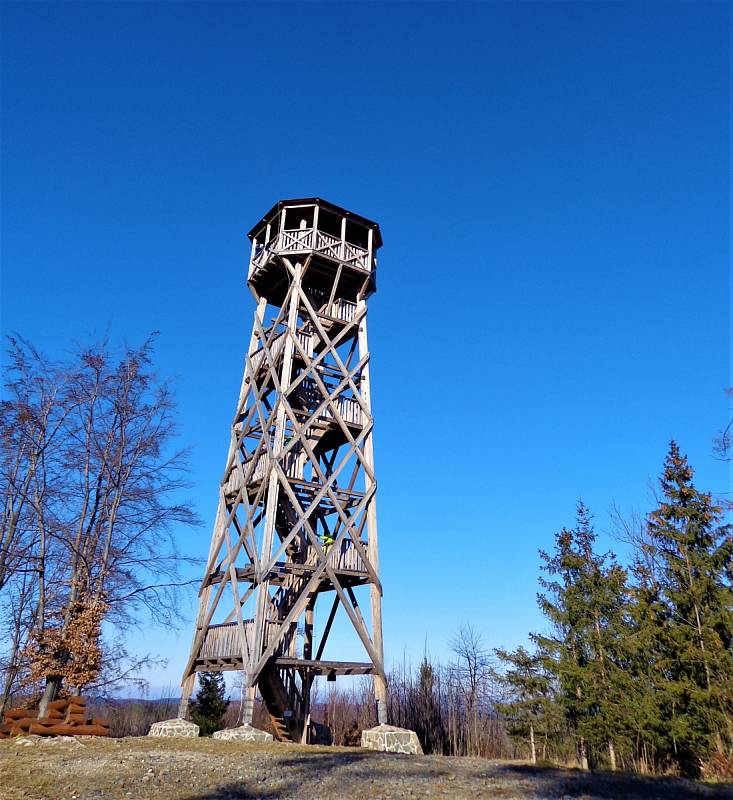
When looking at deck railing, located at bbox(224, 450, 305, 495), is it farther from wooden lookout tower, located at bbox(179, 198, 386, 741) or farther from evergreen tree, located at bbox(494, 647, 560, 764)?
evergreen tree, located at bbox(494, 647, 560, 764)

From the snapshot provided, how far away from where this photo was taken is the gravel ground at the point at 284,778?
6266 millimetres

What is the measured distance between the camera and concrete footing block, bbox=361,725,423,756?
12.1 meters

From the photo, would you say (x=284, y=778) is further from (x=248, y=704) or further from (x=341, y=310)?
(x=341, y=310)

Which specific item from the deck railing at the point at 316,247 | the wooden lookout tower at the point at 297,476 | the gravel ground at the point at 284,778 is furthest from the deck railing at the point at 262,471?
the gravel ground at the point at 284,778

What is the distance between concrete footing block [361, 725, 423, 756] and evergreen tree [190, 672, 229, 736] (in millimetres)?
12473

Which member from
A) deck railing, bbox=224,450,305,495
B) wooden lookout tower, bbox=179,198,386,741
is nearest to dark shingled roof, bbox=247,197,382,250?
wooden lookout tower, bbox=179,198,386,741

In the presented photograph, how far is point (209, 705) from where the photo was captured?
24.1 metres

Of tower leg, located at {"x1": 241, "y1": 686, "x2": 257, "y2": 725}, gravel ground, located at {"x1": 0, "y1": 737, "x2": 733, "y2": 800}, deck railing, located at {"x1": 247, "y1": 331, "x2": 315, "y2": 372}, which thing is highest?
deck railing, located at {"x1": 247, "y1": 331, "x2": 315, "y2": 372}

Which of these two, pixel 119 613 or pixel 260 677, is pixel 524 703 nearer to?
pixel 260 677

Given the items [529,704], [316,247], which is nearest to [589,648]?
[529,704]

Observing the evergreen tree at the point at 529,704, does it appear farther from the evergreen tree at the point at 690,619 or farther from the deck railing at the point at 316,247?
the deck railing at the point at 316,247

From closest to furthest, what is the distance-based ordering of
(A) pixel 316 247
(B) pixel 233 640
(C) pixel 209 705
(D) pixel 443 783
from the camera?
1. (D) pixel 443 783
2. (B) pixel 233 640
3. (A) pixel 316 247
4. (C) pixel 209 705

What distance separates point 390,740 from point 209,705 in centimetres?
1466

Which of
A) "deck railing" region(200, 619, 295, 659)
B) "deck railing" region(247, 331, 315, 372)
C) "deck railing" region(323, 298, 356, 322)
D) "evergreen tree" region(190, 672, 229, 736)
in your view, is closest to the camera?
"deck railing" region(200, 619, 295, 659)
